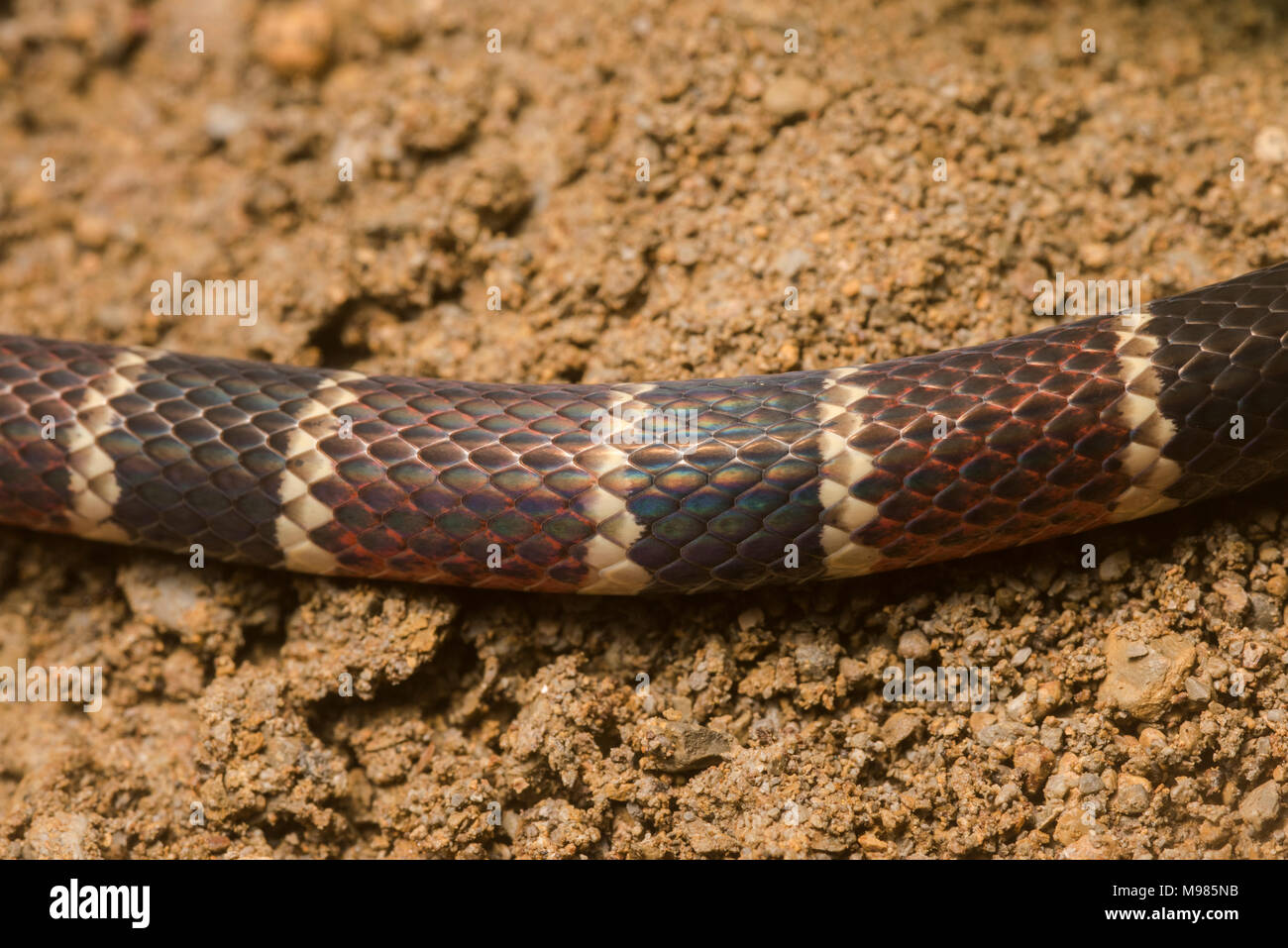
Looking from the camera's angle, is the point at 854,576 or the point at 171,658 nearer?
the point at 854,576

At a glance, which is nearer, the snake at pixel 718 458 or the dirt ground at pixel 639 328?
the snake at pixel 718 458

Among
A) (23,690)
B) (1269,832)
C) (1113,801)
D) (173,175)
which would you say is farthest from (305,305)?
(1269,832)

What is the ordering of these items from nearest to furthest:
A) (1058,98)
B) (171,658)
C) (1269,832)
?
1. (1269,832)
2. (171,658)
3. (1058,98)

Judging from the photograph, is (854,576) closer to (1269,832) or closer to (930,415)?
(930,415)

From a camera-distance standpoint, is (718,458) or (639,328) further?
(639,328)

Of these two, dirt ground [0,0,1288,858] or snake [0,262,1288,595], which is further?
dirt ground [0,0,1288,858]
